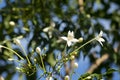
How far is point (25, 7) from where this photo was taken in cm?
555

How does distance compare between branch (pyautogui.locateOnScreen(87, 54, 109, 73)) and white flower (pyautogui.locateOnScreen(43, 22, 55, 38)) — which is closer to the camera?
white flower (pyautogui.locateOnScreen(43, 22, 55, 38))

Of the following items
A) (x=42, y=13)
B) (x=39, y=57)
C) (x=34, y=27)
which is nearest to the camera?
(x=39, y=57)

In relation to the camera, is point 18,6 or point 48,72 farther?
point 18,6

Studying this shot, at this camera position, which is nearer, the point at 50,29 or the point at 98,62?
the point at 50,29

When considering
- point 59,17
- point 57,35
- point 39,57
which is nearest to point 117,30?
point 59,17

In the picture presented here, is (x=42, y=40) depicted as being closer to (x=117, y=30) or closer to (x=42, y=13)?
(x=42, y=13)

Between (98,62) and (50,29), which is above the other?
(98,62)

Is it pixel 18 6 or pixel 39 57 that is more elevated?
pixel 18 6

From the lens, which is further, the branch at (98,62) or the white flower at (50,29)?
the branch at (98,62)

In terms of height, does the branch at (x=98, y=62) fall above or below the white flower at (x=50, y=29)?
above

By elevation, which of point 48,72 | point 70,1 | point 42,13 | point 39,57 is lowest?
point 48,72

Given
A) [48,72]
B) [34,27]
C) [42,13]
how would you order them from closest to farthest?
1. [48,72]
2. [34,27]
3. [42,13]

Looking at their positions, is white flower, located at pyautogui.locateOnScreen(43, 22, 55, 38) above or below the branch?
below

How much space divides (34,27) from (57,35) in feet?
1.21
